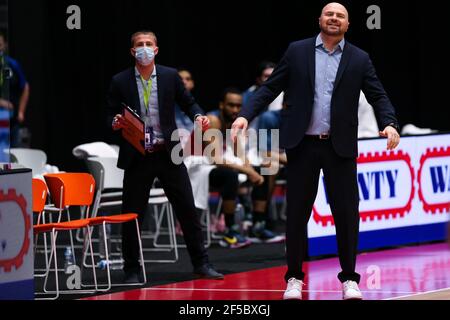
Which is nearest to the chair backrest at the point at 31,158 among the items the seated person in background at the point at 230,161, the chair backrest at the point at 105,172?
the chair backrest at the point at 105,172

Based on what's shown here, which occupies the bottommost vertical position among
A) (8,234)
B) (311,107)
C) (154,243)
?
(154,243)

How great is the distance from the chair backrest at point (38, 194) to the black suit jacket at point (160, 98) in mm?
652

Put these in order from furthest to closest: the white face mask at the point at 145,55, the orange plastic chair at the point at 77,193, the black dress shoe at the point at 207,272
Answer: the black dress shoe at the point at 207,272, the white face mask at the point at 145,55, the orange plastic chair at the point at 77,193

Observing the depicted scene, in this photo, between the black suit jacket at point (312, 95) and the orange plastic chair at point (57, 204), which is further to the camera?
the orange plastic chair at point (57, 204)

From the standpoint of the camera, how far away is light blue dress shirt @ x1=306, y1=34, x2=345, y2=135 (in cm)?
805

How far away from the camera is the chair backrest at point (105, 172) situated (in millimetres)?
10719

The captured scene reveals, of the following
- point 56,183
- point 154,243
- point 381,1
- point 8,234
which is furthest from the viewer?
point 381,1

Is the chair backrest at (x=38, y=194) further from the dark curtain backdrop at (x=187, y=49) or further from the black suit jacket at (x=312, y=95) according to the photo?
the dark curtain backdrop at (x=187, y=49)

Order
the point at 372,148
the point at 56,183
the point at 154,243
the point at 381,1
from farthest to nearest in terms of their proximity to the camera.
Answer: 1. the point at 381,1
2. the point at 154,243
3. the point at 372,148
4. the point at 56,183

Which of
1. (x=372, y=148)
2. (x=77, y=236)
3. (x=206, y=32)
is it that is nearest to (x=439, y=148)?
(x=372, y=148)

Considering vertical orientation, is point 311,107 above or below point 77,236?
above
